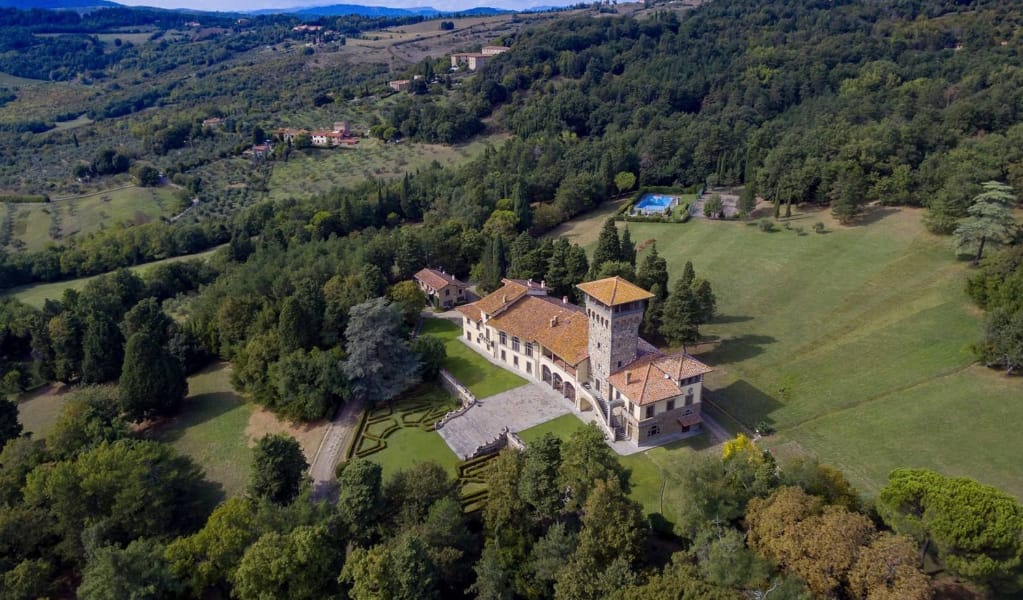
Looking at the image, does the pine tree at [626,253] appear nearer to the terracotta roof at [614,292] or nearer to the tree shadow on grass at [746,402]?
the tree shadow on grass at [746,402]

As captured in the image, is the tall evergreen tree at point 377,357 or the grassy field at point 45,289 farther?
the grassy field at point 45,289

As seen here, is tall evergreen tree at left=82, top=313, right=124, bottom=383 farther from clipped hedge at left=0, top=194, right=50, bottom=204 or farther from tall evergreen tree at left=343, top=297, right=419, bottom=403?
clipped hedge at left=0, top=194, right=50, bottom=204

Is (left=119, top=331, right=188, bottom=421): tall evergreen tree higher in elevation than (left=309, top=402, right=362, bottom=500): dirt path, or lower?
higher

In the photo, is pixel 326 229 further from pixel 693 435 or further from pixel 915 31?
pixel 915 31

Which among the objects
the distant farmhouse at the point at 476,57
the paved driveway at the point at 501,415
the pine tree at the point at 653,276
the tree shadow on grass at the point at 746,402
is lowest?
the paved driveway at the point at 501,415

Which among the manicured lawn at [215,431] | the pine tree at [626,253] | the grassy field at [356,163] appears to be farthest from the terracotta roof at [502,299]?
the grassy field at [356,163]

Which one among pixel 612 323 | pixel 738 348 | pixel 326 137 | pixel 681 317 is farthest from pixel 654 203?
pixel 326 137

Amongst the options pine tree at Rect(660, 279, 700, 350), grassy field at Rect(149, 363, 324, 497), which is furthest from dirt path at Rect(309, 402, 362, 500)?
pine tree at Rect(660, 279, 700, 350)
